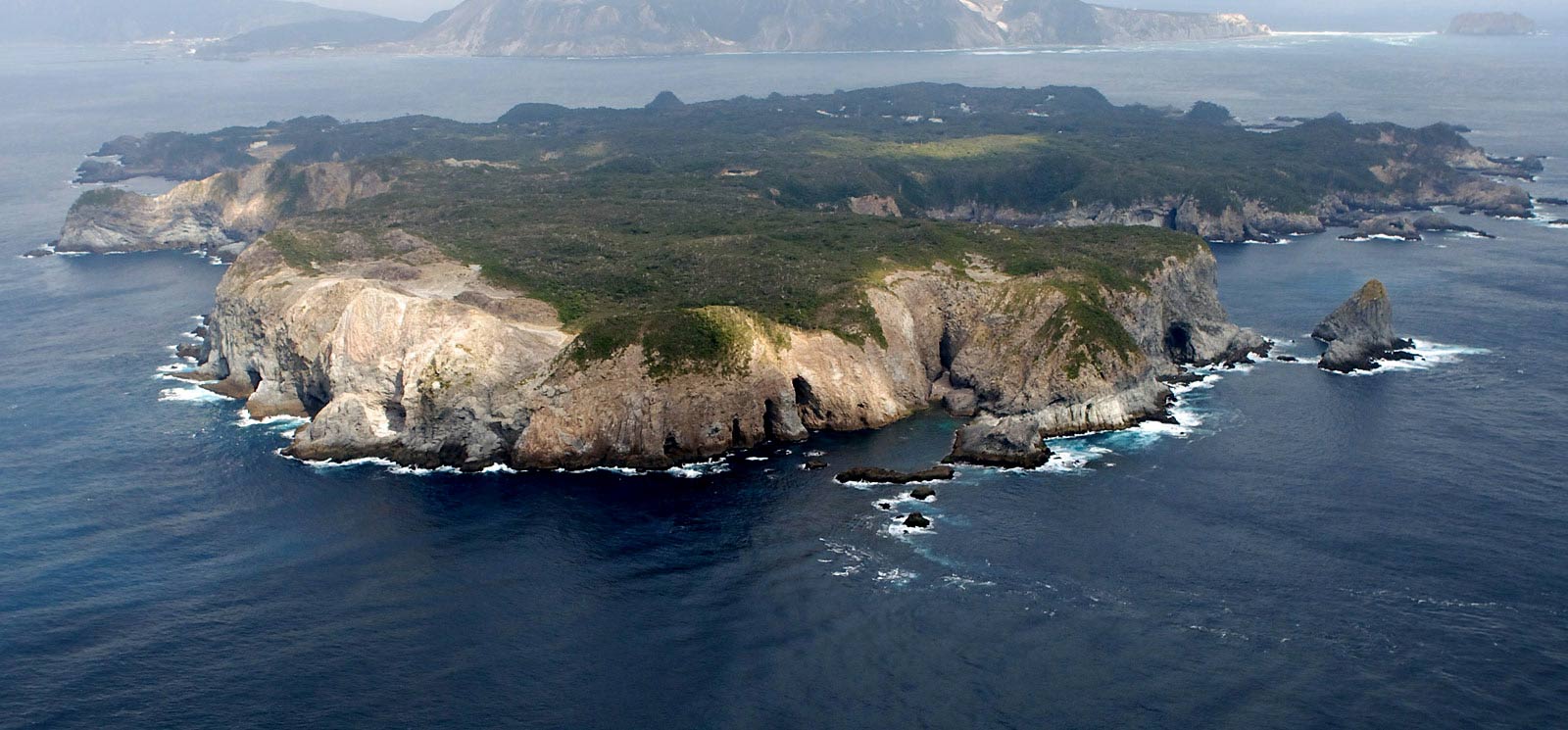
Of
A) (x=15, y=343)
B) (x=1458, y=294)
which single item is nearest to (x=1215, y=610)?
(x=1458, y=294)

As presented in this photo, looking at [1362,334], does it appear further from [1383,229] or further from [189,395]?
[189,395]

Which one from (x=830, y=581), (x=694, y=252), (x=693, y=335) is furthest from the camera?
(x=694, y=252)

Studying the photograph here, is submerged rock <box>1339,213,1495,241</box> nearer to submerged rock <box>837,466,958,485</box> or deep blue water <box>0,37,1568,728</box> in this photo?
deep blue water <box>0,37,1568,728</box>

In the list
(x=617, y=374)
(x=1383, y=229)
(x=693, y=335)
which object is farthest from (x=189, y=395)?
(x=1383, y=229)

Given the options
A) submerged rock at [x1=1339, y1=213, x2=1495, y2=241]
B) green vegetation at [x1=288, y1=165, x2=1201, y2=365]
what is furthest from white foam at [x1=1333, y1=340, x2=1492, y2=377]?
submerged rock at [x1=1339, y1=213, x2=1495, y2=241]

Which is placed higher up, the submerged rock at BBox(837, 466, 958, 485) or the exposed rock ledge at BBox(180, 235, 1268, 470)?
the exposed rock ledge at BBox(180, 235, 1268, 470)

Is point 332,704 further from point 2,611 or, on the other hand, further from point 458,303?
point 458,303

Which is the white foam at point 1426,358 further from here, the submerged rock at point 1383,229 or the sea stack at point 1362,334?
the submerged rock at point 1383,229

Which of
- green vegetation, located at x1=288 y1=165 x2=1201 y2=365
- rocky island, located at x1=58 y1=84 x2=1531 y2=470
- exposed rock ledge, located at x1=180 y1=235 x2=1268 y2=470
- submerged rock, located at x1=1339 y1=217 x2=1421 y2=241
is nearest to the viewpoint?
exposed rock ledge, located at x1=180 y1=235 x2=1268 y2=470
